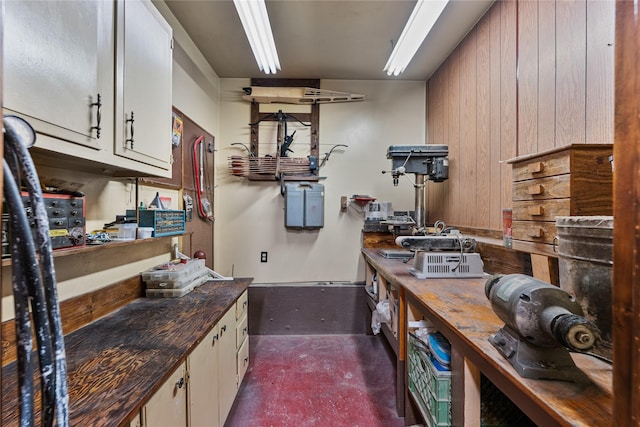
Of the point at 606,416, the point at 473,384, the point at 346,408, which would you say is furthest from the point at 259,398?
the point at 606,416

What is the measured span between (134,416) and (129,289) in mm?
1003

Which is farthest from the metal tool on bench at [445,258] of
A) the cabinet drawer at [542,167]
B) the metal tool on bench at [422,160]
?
the metal tool on bench at [422,160]

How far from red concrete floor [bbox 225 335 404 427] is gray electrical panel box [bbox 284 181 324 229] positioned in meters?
1.23

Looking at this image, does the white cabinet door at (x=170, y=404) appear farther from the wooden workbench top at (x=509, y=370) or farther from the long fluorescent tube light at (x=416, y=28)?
the long fluorescent tube light at (x=416, y=28)

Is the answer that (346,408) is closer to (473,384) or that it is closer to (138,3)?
(473,384)

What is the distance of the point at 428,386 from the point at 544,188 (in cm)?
104

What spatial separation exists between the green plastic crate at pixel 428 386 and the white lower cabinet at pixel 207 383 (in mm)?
1060

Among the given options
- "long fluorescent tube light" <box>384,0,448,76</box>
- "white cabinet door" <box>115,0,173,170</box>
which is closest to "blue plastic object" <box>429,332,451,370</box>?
"white cabinet door" <box>115,0,173,170</box>

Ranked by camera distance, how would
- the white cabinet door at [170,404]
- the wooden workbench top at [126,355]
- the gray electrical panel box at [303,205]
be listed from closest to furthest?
the wooden workbench top at [126,355]
the white cabinet door at [170,404]
the gray electrical panel box at [303,205]

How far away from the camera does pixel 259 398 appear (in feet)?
6.75

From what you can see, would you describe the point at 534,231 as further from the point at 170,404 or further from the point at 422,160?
the point at 170,404

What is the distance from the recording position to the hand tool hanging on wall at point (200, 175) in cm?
263

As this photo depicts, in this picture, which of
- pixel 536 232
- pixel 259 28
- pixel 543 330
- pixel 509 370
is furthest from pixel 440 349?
pixel 259 28

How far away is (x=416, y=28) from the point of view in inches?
76.5
